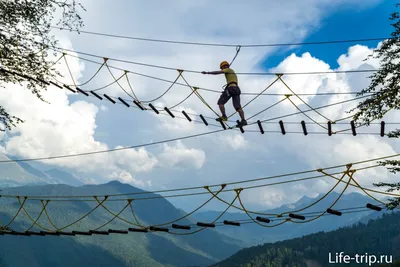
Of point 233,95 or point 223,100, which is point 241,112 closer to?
point 233,95

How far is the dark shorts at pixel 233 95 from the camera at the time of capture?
17312mm

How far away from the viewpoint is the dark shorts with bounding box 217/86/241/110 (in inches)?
682

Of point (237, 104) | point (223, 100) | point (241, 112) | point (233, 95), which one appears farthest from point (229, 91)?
point (241, 112)

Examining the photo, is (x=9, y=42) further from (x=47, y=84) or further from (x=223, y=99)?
(x=223, y=99)

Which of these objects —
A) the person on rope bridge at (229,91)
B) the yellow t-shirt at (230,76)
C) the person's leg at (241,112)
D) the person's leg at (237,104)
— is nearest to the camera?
the person's leg at (241,112)

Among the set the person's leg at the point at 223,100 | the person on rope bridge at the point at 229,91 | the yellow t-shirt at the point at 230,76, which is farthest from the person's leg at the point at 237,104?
the yellow t-shirt at the point at 230,76

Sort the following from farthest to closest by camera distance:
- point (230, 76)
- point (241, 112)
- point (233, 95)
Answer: point (230, 76)
point (233, 95)
point (241, 112)

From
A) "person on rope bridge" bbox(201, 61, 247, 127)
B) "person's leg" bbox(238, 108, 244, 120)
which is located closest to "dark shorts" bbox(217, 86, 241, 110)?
"person on rope bridge" bbox(201, 61, 247, 127)

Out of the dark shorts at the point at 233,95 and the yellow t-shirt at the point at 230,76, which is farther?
the yellow t-shirt at the point at 230,76

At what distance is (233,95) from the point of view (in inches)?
686

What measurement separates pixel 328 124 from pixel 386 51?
9470 mm

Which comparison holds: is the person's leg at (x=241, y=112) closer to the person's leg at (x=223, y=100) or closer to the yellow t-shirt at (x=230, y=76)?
the person's leg at (x=223, y=100)

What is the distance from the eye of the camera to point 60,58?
1714 centimetres

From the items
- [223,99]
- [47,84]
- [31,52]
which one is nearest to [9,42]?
[31,52]
